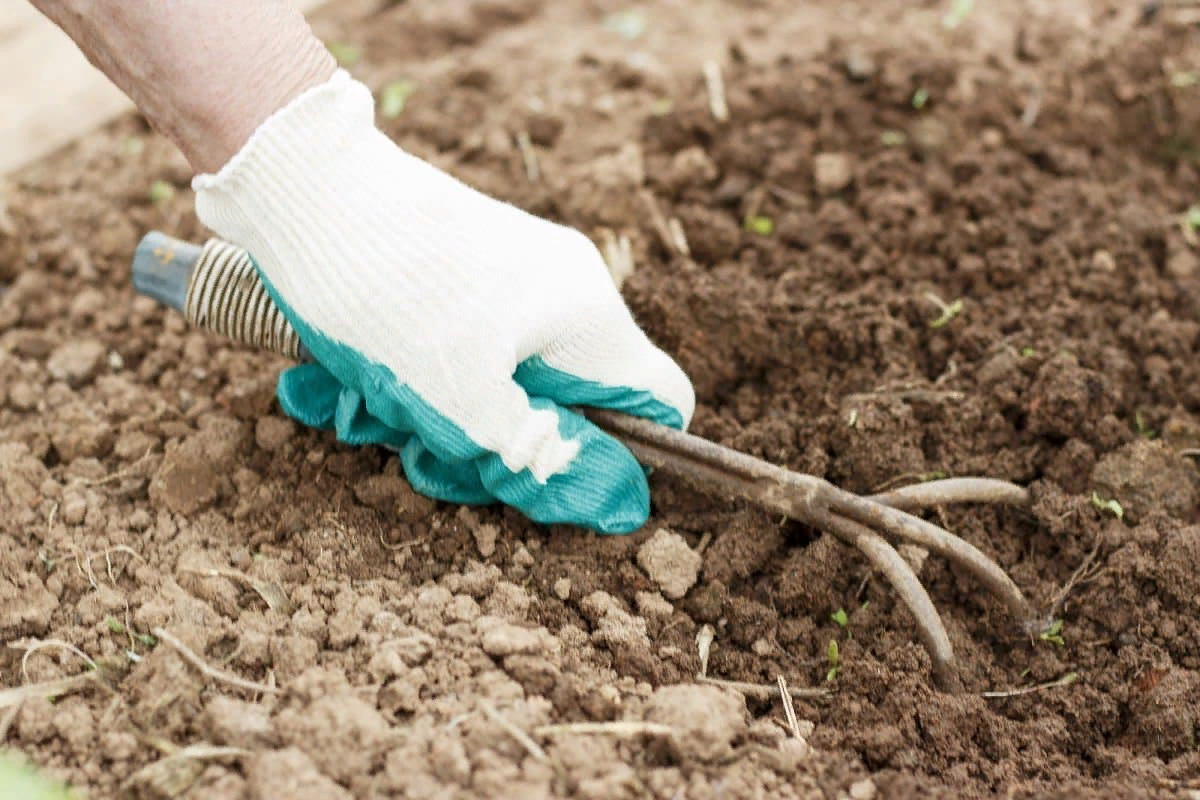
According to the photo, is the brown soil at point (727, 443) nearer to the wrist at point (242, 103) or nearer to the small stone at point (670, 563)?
the small stone at point (670, 563)

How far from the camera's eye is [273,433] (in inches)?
81.2

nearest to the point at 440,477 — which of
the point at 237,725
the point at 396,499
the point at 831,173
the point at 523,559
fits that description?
the point at 396,499

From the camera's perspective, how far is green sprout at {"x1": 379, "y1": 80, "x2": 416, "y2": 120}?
2973 millimetres

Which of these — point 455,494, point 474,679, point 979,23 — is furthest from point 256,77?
point 979,23

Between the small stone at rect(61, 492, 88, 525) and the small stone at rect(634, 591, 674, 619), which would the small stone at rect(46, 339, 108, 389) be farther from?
the small stone at rect(634, 591, 674, 619)

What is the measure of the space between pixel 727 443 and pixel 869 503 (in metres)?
0.33

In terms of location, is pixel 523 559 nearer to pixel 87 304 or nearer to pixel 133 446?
pixel 133 446

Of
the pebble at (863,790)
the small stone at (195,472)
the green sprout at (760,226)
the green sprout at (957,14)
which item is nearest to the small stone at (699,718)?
the pebble at (863,790)

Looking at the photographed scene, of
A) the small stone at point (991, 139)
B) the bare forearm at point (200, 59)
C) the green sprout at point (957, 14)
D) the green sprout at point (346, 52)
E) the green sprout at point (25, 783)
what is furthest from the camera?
the green sprout at point (346, 52)

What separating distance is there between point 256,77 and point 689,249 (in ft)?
3.66

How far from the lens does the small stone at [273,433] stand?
2057 millimetres

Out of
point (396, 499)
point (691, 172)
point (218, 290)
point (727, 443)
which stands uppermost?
point (218, 290)

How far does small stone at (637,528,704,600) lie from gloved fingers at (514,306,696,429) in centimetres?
22

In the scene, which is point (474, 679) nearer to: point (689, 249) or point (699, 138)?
point (689, 249)
